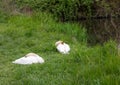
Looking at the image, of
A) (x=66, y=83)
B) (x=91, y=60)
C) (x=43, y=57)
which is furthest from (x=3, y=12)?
(x=66, y=83)

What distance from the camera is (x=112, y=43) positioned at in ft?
21.9

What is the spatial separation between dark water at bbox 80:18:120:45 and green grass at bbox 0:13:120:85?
2.19 feet

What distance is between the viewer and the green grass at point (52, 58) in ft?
16.6

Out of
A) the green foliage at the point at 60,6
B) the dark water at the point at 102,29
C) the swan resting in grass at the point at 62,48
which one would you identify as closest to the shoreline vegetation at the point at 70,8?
the green foliage at the point at 60,6

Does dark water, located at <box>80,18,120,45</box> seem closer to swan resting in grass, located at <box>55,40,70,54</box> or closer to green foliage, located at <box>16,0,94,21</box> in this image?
green foliage, located at <box>16,0,94,21</box>

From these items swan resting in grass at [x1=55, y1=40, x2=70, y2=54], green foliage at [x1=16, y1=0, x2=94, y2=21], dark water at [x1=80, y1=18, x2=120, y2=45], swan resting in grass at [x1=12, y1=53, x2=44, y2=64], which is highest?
swan resting in grass at [x1=12, y1=53, x2=44, y2=64]

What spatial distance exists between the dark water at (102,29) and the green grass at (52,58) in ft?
2.19

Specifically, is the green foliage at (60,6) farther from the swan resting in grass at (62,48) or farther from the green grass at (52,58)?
the swan resting in grass at (62,48)

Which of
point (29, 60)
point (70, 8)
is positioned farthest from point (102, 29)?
point (29, 60)

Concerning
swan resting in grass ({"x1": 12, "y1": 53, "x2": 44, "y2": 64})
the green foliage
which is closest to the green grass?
swan resting in grass ({"x1": 12, "y1": 53, "x2": 44, "y2": 64})

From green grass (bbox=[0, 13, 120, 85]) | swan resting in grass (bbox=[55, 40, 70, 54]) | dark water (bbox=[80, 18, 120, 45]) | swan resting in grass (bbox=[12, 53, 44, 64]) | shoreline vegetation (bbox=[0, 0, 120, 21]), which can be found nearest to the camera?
green grass (bbox=[0, 13, 120, 85])

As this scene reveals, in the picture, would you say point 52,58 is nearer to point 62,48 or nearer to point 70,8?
point 62,48

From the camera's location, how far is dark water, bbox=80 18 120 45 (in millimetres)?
9057

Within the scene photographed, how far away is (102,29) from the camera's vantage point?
10.2 meters
